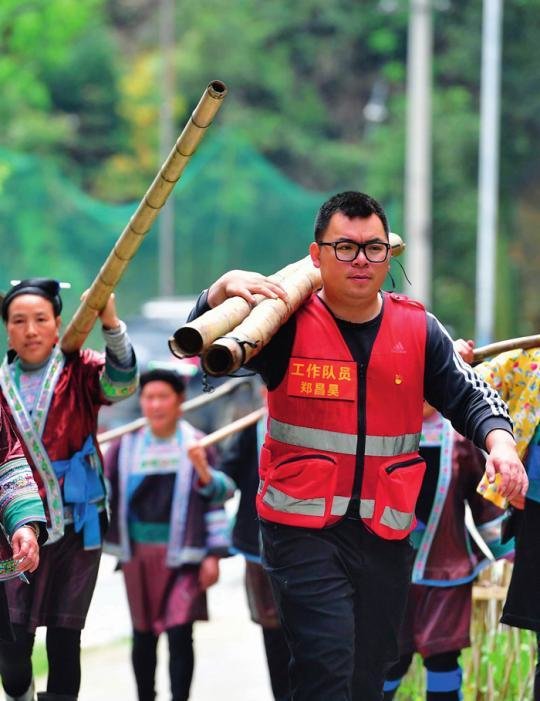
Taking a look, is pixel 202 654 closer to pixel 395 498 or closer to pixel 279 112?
pixel 395 498

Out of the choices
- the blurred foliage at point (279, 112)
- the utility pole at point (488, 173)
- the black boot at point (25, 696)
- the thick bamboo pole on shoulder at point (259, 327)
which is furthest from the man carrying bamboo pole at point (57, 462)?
the utility pole at point (488, 173)

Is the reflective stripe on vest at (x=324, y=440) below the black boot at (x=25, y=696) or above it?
above

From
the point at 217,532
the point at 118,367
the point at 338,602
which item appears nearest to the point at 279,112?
the point at 217,532

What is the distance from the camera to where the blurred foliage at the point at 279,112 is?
77.0ft

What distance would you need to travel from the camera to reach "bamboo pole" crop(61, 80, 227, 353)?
15.9 ft

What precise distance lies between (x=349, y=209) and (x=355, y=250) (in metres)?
0.13

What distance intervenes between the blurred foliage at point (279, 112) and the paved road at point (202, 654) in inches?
396

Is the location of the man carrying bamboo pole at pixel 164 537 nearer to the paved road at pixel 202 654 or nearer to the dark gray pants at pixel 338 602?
the paved road at pixel 202 654

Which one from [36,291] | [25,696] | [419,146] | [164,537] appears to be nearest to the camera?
[25,696]

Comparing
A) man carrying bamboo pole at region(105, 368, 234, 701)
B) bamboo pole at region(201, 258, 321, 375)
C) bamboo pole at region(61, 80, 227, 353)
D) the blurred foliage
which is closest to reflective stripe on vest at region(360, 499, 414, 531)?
bamboo pole at region(201, 258, 321, 375)

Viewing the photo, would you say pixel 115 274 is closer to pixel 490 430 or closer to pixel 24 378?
pixel 24 378

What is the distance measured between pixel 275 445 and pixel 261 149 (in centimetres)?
3530

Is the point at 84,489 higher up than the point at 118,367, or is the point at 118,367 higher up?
the point at 118,367

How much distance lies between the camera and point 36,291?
5988 mm
